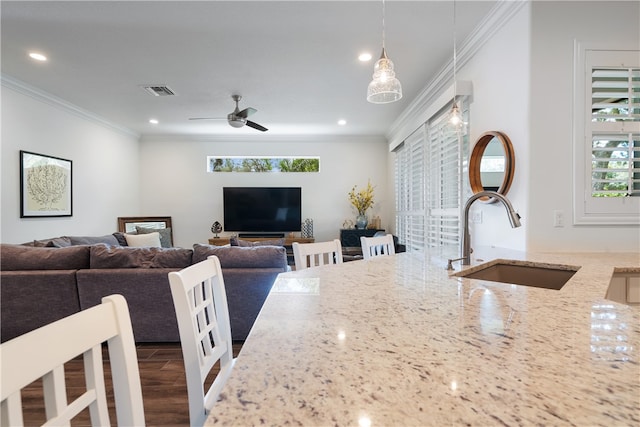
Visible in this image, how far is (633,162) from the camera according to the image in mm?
2146

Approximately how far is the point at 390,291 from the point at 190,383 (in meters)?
0.70

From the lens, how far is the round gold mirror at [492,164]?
2.34 meters

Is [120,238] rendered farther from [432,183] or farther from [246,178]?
[432,183]

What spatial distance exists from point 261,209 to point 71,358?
580 cm

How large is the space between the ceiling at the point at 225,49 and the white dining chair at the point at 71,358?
246cm

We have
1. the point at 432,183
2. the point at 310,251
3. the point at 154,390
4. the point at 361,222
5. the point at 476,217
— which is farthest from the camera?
the point at 361,222

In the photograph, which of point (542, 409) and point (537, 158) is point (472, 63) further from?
point (542, 409)

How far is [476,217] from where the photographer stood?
2.84 m

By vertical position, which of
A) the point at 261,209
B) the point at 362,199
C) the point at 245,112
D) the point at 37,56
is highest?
the point at 37,56

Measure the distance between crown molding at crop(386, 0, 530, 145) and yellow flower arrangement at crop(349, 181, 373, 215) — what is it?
1710 mm

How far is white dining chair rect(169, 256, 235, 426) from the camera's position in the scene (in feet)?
3.12

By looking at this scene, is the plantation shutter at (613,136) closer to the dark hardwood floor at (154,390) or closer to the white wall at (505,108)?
the white wall at (505,108)

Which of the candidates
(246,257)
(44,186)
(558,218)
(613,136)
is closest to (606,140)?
(613,136)

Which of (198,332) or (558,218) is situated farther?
(558,218)
